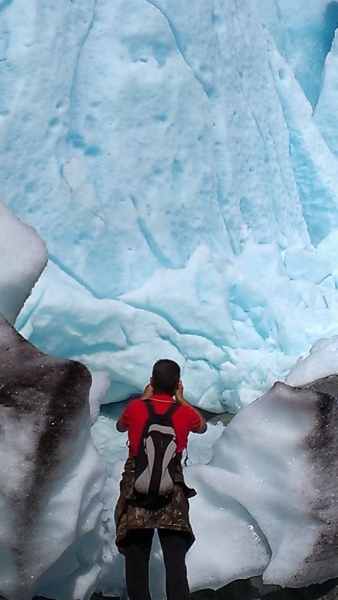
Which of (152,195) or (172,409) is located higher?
(172,409)

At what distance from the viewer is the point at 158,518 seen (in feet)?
7.45

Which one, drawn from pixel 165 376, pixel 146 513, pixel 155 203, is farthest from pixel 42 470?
pixel 155 203

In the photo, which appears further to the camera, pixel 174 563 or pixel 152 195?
Answer: pixel 152 195

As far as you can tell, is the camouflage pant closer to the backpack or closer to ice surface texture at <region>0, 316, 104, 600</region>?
the backpack

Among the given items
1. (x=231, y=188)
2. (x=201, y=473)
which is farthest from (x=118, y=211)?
(x=201, y=473)

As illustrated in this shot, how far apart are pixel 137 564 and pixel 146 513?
0.17 m

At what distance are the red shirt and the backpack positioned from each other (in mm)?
13

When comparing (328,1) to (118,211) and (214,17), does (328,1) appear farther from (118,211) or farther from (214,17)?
(118,211)

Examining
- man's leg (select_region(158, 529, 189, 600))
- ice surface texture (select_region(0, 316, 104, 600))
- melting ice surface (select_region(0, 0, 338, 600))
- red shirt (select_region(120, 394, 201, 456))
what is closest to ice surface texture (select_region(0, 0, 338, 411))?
melting ice surface (select_region(0, 0, 338, 600))

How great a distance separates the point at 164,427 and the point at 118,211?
7.48ft

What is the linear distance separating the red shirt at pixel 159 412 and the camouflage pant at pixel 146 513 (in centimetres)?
8

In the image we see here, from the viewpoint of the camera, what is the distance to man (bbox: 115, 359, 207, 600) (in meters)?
2.28

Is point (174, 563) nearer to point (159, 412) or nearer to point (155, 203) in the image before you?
point (159, 412)

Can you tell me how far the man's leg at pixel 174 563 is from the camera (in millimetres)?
2281
